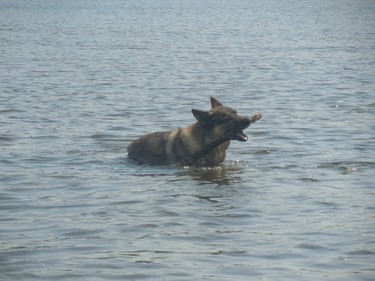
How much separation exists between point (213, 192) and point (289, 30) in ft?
186

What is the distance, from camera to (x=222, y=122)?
55.3ft

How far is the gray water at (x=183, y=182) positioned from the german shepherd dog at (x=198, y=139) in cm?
25

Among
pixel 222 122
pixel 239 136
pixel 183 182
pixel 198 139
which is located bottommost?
pixel 183 182

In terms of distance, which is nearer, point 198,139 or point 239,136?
point 239,136

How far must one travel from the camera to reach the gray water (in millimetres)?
11203

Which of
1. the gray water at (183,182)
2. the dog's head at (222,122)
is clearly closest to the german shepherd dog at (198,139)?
the dog's head at (222,122)

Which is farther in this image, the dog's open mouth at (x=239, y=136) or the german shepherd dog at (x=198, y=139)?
the german shepherd dog at (x=198, y=139)

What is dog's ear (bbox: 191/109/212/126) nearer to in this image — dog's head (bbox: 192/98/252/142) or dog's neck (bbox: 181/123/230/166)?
dog's head (bbox: 192/98/252/142)

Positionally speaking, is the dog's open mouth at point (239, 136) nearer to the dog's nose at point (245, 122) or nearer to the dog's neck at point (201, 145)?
the dog's nose at point (245, 122)

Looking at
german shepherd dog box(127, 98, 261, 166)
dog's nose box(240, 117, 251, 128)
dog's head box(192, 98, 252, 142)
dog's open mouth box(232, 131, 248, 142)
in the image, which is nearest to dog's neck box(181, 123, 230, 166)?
german shepherd dog box(127, 98, 261, 166)

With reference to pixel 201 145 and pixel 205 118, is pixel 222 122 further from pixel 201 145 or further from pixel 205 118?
pixel 201 145

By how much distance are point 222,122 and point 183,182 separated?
1351mm

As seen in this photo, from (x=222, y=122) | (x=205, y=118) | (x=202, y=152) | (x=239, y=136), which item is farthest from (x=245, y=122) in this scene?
(x=202, y=152)

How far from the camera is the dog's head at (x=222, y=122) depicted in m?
16.7
